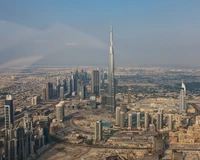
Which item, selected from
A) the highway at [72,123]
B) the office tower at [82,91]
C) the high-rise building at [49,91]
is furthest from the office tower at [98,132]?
the office tower at [82,91]

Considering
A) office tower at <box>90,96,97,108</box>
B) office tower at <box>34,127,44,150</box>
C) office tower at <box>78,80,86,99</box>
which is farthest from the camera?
office tower at <box>78,80,86,99</box>

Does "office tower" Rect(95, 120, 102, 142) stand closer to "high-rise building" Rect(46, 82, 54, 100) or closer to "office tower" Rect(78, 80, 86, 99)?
"high-rise building" Rect(46, 82, 54, 100)

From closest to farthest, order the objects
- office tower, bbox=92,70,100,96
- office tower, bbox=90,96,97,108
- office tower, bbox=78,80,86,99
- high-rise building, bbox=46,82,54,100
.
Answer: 1. office tower, bbox=90,96,97,108
2. high-rise building, bbox=46,82,54,100
3. office tower, bbox=78,80,86,99
4. office tower, bbox=92,70,100,96

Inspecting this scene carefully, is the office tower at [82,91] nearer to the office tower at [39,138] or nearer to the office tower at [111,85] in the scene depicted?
the office tower at [111,85]

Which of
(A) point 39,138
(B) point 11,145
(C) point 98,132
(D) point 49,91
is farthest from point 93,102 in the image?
(B) point 11,145

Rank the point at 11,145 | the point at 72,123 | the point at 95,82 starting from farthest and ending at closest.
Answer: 1. the point at 95,82
2. the point at 72,123
3. the point at 11,145

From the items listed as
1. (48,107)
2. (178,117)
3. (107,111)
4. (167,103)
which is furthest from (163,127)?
(48,107)

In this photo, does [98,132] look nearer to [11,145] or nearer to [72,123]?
[72,123]

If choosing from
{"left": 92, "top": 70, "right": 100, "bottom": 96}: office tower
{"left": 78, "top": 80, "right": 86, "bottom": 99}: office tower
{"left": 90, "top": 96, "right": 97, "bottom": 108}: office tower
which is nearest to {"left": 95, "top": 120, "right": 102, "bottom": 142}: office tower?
{"left": 90, "top": 96, "right": 97, "bottom": 108}: office tower

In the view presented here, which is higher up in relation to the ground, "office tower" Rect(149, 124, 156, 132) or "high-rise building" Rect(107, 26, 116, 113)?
"high-rise building" Rect(107, 26, 116, 113)
